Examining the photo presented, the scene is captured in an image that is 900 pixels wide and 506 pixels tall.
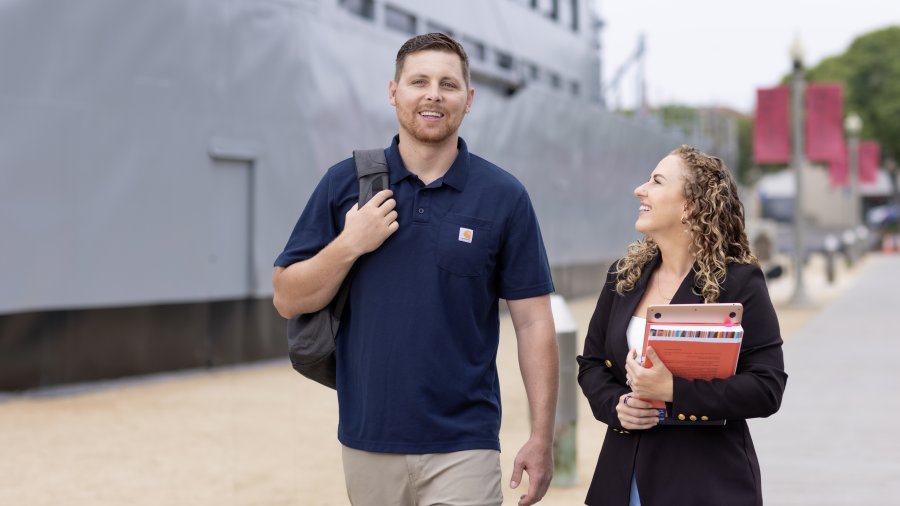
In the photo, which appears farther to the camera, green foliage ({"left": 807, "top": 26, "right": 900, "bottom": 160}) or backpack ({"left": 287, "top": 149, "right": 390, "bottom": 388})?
green foliage ({"left": 807, "top": 26, "right": 900, "bottom": 160})

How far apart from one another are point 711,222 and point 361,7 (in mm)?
16458

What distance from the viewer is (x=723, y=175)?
3.41 metres

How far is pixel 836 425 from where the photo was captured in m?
9.59

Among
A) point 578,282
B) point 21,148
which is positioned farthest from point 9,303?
point 578,282

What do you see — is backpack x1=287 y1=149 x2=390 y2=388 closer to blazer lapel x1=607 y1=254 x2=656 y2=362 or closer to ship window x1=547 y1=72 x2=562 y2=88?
blazer lapel x1=607 y1=254 x2=656 y2=362

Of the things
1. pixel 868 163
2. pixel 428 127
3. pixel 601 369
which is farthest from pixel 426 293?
pixel 868 163

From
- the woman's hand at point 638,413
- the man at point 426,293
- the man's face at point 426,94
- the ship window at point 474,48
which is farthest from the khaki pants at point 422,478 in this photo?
the ship window at point 474,48

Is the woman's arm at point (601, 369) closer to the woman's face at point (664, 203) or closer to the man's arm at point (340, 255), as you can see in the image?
the woman's face at point (664, 203)

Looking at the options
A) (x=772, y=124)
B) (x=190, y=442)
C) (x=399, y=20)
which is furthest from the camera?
(x=772, y=124)

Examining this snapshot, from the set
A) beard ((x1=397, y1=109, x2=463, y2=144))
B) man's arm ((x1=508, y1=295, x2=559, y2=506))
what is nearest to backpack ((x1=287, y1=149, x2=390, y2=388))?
beard ((x1=397, y1=109, x2=463, y2=144))

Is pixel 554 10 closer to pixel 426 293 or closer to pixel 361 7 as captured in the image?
pixel 361 7

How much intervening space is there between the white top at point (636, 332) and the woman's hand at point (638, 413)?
15 cm

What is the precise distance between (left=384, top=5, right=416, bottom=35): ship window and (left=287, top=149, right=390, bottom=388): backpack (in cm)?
1770

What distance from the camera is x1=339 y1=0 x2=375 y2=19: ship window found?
1842cm
